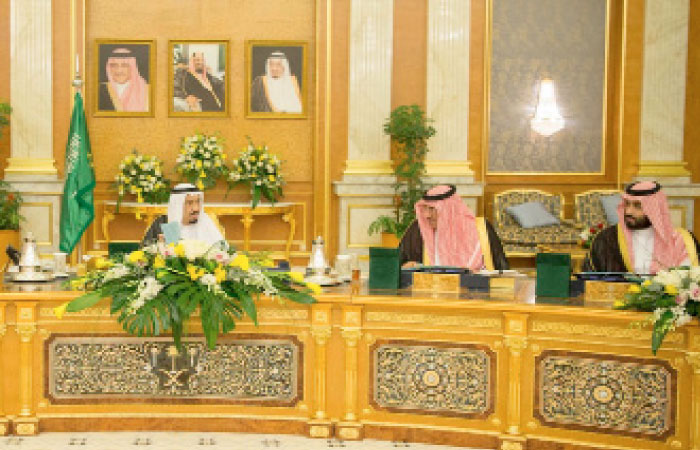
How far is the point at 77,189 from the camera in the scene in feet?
28.0

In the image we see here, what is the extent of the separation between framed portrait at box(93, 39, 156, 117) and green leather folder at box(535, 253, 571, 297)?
263 inches

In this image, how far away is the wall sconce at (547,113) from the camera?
35.2 ft

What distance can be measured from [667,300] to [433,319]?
1.17 m

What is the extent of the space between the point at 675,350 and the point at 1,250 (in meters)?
7.22

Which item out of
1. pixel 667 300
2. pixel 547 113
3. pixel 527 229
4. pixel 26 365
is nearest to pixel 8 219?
pixel 26 365

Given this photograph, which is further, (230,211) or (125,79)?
(125,79)

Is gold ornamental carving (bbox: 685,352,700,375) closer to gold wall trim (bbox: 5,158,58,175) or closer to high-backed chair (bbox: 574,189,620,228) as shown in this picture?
high-backed chair (bbox: 574,189,620,228)

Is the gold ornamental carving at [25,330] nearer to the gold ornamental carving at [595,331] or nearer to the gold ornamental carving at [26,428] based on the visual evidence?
the gold ornamental carving at [26,428]

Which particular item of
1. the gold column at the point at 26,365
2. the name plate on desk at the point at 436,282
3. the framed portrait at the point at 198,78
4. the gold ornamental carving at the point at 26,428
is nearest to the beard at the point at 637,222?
the name plate on desk at the point at 436,282

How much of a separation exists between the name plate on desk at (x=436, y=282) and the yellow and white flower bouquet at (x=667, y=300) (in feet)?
2.93

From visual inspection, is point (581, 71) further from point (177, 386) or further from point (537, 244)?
point (177, 386)

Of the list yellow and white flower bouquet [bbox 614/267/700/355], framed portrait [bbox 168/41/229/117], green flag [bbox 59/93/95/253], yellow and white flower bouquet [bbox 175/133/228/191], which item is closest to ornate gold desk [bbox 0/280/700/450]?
yellow and white flower bouquet [bbox 614/267/700/355]

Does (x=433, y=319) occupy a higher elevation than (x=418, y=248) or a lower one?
lower

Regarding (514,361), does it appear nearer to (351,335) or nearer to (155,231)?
(351,335)
